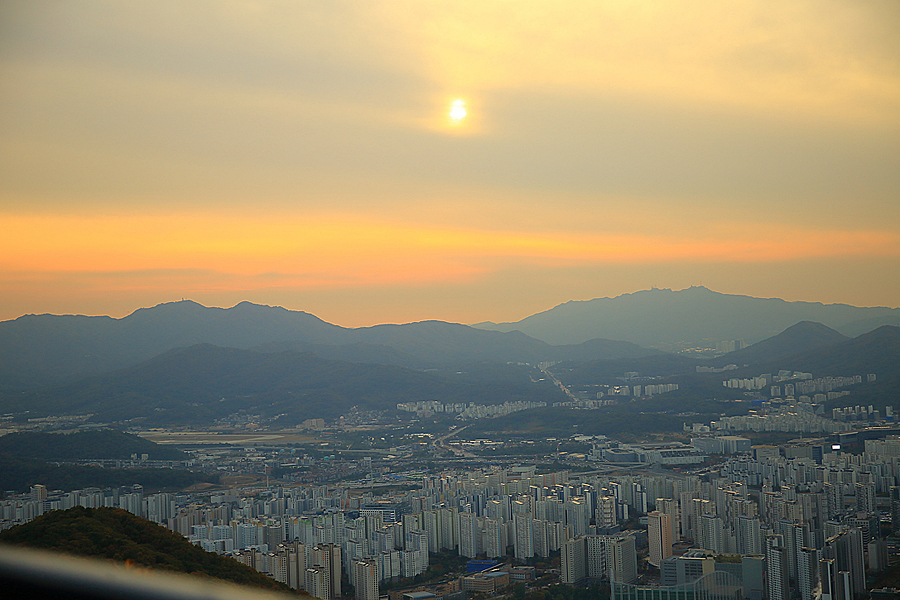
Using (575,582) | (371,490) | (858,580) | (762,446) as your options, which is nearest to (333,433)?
(371,490)

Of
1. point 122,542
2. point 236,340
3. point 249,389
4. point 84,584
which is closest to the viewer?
point 84,584

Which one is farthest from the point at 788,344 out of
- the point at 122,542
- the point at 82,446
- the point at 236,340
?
the point at 122,542

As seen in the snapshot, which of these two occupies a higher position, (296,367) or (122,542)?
(296,367)

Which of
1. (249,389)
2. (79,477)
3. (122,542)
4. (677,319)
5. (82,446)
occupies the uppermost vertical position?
(677,319)

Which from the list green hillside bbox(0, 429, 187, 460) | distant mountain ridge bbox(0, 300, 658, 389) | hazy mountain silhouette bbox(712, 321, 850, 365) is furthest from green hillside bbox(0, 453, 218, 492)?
hazy mountain silhouette bbox(712, 321, 850, 365)

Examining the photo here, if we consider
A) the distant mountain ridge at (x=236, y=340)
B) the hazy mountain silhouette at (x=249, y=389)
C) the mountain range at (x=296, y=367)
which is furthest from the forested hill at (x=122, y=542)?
the distant mountain ridge at (x=236, y=340)

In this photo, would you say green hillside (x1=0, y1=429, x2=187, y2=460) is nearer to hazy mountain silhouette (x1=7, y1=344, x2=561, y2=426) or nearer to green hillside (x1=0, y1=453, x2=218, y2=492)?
green hillside (x1=0, y1=453, x2=218, y2=492)

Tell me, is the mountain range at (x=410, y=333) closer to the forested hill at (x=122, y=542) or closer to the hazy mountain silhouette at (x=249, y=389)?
the hazy mountain silhouette at (x=249, y=389)

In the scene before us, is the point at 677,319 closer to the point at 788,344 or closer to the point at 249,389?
the point at 788,344
